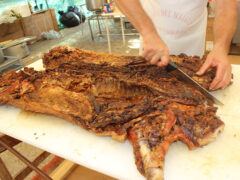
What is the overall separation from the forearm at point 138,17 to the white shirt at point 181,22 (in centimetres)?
62

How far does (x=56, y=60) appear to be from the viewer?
2066mm

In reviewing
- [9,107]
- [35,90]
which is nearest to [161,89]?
[35,90]

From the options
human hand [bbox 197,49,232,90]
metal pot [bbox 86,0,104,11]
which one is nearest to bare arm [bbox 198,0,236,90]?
human hand [bbox 197,49,232,90]

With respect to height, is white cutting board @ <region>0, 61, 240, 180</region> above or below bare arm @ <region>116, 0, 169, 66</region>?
below

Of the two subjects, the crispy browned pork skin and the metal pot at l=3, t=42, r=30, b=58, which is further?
the metal pot at l=3, t=42, r=30, b=58

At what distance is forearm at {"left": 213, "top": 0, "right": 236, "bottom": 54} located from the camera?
1.69 meters

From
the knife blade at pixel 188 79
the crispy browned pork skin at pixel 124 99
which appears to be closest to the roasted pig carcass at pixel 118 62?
the crispy browned pork skin at pixel 124 99

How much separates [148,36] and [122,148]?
866mm

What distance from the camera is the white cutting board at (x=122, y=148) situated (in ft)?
3.58

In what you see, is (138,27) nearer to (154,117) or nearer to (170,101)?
(170,101)

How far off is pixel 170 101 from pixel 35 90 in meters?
1.13

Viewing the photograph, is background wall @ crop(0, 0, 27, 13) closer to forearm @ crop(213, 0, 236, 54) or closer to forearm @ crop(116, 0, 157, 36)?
forearm @ crop(116, 0, 157, 36)

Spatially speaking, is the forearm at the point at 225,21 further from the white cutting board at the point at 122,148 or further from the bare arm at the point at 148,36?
the bare arm at the point at 148,36

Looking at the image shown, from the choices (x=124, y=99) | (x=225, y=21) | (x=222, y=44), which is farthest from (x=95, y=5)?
(x=124, y=99)
